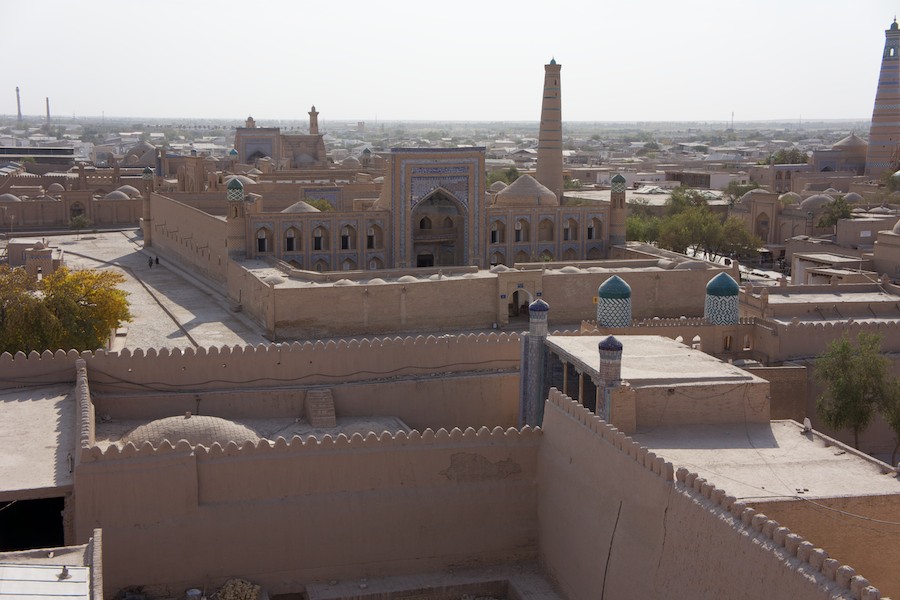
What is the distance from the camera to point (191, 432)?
14477mm

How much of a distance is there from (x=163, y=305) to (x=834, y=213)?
22041 millimetres

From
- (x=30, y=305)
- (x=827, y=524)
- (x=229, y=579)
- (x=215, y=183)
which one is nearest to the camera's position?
(x=827, y=524)

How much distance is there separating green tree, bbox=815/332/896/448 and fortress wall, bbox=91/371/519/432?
475 cm

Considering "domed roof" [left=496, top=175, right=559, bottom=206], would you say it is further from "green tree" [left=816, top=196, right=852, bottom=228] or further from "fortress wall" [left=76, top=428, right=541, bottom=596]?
"fortress wall" [left=76, top=428, right=541, bottom=596]

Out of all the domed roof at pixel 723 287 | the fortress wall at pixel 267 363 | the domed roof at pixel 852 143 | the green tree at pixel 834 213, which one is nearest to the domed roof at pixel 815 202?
the green tree at pixel 834 213

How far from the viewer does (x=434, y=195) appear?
32281mm

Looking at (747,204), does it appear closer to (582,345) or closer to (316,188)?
(316,188)

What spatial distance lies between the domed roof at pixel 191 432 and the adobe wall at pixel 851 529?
6835mm

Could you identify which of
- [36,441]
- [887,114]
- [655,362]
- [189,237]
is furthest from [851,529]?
[887,114]

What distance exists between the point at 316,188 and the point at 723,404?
25.6 meters

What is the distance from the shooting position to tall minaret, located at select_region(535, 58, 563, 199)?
3956 cm

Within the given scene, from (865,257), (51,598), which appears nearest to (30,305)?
(51,598)

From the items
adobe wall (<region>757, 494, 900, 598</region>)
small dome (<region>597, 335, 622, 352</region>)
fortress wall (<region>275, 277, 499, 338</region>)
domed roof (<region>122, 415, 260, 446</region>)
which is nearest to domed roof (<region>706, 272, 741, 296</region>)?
small dome (<region>597, 335, 622, 352</region>)

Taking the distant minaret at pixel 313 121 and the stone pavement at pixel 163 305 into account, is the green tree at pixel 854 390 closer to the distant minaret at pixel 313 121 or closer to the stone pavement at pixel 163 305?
the stone pavement at pixel 163 305
